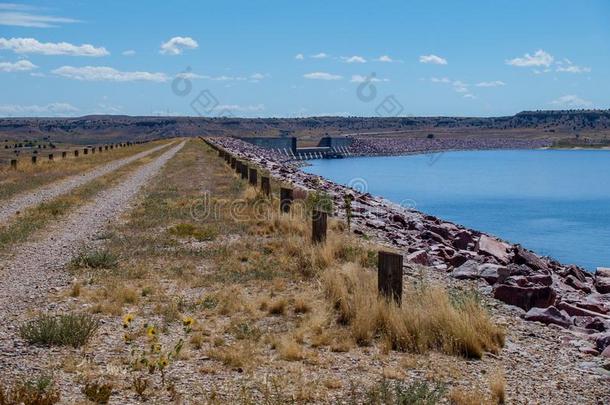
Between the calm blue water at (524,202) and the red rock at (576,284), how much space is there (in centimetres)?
1021

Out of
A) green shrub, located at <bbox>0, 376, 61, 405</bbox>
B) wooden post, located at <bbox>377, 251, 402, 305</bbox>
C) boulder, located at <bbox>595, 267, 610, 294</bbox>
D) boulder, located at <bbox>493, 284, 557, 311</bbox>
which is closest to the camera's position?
green shrub, located at <bbox>0, 376, 61, 405</bbox>

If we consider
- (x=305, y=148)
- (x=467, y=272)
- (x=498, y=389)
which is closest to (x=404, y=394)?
(x=498, y=389)

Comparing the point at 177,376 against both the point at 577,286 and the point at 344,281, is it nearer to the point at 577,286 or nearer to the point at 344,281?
the point at 344,281

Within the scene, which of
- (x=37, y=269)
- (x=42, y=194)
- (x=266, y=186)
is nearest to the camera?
(x=37, y=269)

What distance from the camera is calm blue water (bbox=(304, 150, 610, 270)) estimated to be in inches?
1227

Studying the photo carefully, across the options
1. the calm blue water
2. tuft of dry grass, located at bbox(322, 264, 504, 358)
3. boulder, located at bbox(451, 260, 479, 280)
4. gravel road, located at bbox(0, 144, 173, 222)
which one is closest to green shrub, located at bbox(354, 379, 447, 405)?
tuft of dry grass, located at bbox(322, 264, 504, 358)

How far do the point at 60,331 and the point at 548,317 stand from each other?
18.0ft

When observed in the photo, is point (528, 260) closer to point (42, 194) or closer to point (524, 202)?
point (42, 194)

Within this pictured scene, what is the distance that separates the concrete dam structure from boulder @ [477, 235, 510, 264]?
284ft

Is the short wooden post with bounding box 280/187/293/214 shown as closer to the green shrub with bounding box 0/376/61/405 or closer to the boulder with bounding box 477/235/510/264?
the boulder with bounding box 477/235/510/264

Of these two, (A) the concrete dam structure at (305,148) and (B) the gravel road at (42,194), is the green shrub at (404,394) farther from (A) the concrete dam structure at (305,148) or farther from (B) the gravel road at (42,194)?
(A) the concrete dam structure at (305,148)

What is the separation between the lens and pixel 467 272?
11.8 metres

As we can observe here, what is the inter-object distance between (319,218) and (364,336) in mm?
4858

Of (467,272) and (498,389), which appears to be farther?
(467,272)
